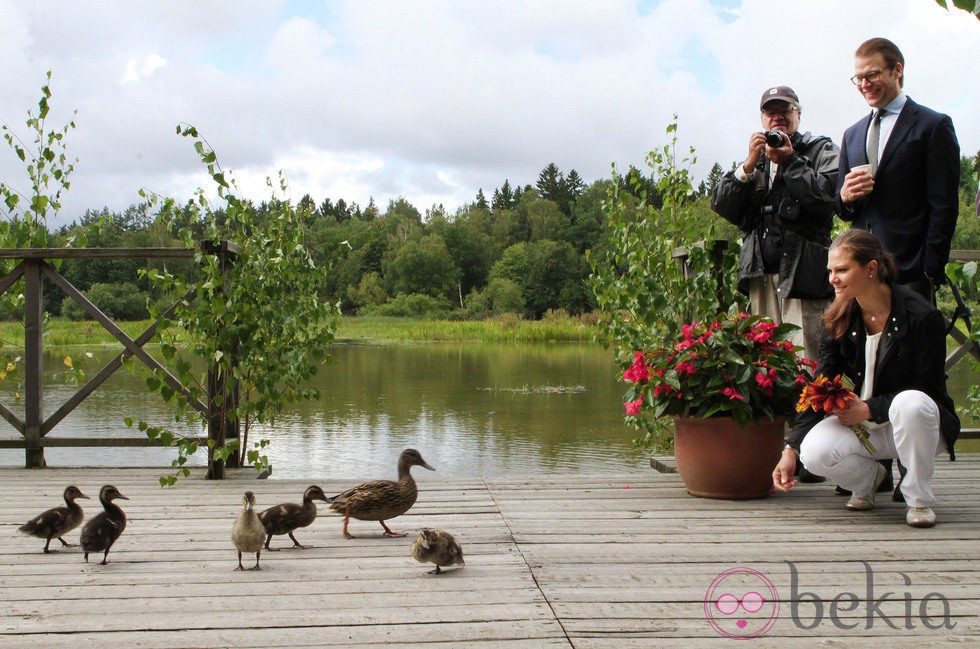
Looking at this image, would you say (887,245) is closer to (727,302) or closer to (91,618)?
(727,302)

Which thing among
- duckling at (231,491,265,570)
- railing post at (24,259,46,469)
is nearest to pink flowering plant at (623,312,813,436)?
duckling at (231,491,265,570)

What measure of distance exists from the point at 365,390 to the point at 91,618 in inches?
469

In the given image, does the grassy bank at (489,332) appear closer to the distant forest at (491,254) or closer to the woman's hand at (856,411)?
the distant forest at (491,254)

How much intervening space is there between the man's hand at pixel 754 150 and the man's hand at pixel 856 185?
17.5 inches

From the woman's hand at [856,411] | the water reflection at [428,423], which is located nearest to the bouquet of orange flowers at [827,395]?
the woman's hand at [856,411]

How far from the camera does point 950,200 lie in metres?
3.60

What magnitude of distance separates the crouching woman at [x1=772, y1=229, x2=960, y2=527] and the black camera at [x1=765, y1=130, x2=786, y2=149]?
2.76 feet

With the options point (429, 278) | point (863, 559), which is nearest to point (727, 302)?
point (863, 559)

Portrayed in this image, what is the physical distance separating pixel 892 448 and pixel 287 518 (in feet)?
7.01

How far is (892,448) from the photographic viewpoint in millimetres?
3473

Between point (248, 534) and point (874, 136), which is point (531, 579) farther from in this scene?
point (874, 136)

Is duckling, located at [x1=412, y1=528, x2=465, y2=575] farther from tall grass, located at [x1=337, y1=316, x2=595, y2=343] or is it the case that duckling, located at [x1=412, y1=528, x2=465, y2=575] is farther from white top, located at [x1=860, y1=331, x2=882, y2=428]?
tall grass, located at [x1=337, y1=316, x2=595, y2=343]

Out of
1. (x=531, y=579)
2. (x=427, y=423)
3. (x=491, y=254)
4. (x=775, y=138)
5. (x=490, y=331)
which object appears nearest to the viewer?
(x=531, y=579)

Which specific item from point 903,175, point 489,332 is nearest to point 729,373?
point 903,175
